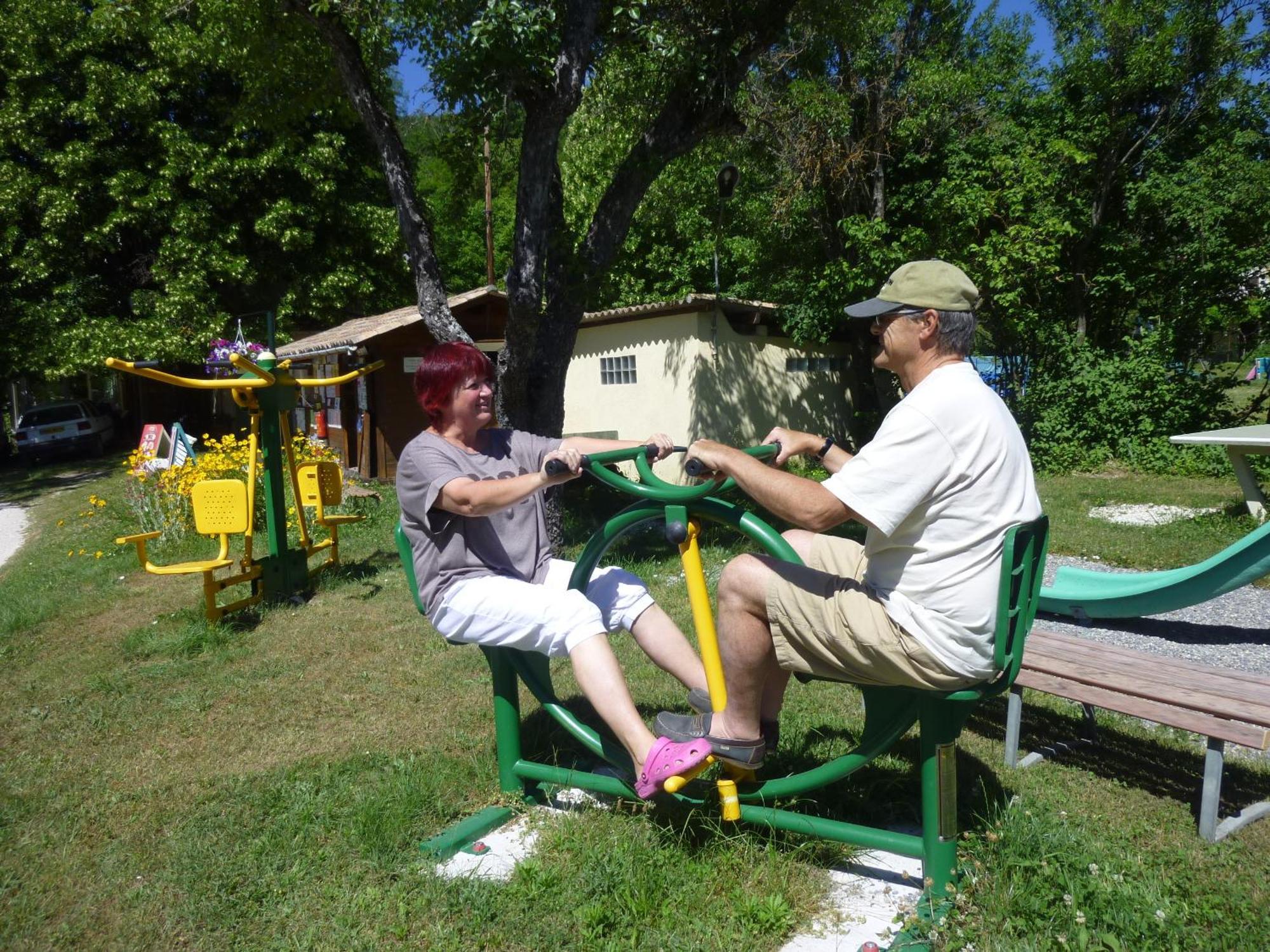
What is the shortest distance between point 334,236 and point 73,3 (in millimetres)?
6727

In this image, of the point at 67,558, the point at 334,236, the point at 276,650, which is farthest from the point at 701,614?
the point at 334,236

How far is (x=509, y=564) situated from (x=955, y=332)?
5.46 feet

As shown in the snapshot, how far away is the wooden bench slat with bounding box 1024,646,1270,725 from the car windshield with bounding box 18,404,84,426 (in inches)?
897

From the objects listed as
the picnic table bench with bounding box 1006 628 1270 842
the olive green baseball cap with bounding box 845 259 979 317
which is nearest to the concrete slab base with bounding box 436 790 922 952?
the picnic table bench with bounding box 1006 628 1270 842

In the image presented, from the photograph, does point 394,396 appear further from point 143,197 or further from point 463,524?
point 463,524

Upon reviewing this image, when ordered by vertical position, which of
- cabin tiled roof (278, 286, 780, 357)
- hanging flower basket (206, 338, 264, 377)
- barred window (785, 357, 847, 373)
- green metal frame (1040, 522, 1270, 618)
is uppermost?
cabin tiled roof (278, 286, 780, 357)

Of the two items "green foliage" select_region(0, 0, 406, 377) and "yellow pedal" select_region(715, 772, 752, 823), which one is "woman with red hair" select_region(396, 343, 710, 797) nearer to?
"yellow pedal" select_region(715, 772, 752, 823)

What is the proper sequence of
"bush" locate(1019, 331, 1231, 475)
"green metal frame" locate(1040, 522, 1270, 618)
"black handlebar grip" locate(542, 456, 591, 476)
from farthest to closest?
"bush" locate(1019, 331, 1231, 475)
"green metal frame" locate(1040, 522, 1270, 618)
"black handlebar grip" locate(542, 456, 591, 476)

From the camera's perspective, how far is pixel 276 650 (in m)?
5.10

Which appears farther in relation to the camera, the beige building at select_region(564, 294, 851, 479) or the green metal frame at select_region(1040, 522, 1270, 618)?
the beige building at select_region(564, 294, 851, 479)

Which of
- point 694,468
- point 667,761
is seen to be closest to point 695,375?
point 694,468

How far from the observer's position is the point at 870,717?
98.0 inches

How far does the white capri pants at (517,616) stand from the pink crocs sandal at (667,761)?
0.44 meters

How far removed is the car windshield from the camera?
798 inches
